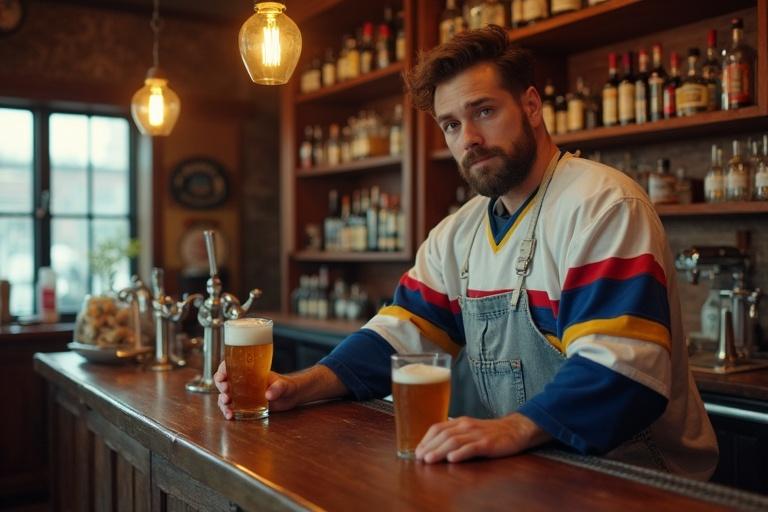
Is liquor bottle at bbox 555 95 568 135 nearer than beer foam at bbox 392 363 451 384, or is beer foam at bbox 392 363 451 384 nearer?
beer foam at bbox 392 363 451 384

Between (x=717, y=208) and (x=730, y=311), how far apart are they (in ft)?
1.13

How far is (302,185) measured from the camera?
15.6 feet

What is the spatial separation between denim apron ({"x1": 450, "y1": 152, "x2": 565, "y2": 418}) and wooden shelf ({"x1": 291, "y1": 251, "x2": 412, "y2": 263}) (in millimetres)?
2087

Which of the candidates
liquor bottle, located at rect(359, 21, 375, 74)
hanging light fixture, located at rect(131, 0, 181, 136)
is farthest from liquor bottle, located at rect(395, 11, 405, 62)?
hanging light fixture, located at rect(131, 0, 181, 136)

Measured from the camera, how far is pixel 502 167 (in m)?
1.67

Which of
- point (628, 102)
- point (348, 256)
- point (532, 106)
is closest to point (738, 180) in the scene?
point (628, 102)

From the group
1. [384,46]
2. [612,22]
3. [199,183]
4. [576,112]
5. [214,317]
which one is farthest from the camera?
[199,183]

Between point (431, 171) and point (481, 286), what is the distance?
6.89 feet

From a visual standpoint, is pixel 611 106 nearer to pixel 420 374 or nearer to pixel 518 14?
pixel 518 14

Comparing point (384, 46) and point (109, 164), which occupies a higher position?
point (384, 46)

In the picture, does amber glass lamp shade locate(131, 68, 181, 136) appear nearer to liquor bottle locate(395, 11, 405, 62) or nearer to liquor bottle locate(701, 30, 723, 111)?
liquor bottle locate(395, 11, 405, 62)

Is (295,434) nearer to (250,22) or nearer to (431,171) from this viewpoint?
(250,22)

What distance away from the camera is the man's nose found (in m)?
1.69

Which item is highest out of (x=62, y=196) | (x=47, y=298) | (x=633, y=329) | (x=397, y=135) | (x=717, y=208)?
(x=397, y=135)
